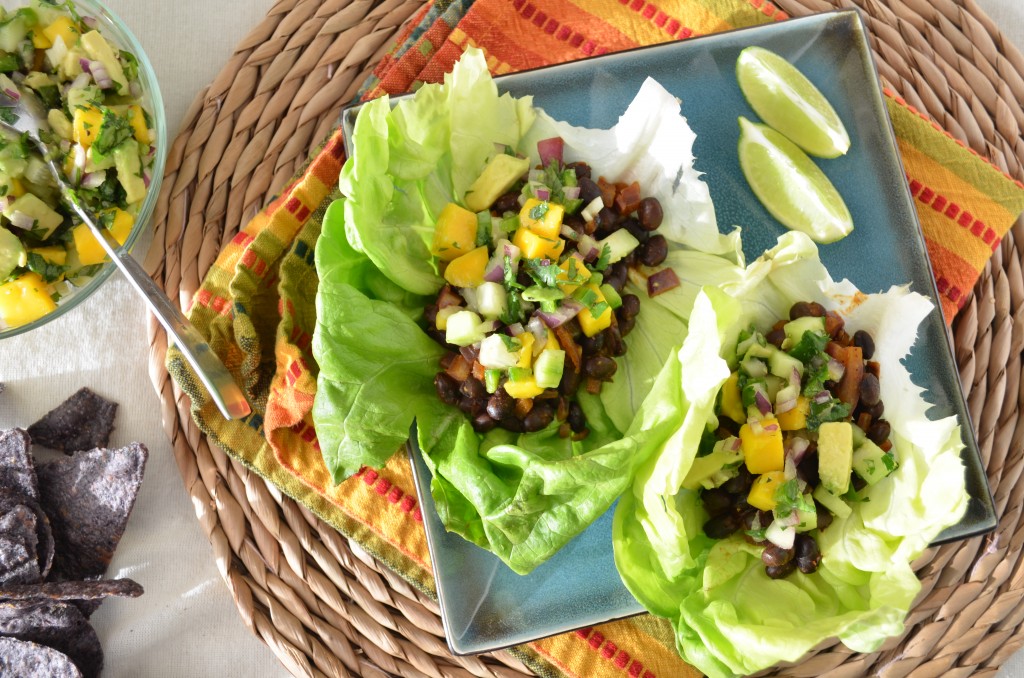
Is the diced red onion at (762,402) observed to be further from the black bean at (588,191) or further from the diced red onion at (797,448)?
the black bean at (588,191)

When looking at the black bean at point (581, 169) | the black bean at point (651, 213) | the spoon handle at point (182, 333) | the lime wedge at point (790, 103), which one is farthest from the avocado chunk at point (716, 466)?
the spoon handle at point (182, 333)

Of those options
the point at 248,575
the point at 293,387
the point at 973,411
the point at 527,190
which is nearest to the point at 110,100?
the point at 293,387

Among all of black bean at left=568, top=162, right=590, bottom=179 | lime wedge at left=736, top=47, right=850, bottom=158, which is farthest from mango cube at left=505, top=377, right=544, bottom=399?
lime wedge at left=736, top=47, right=850, bottom=158

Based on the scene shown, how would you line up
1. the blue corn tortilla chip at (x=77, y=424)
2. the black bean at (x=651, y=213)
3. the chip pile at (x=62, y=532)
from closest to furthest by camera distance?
the black bean at (x=651, y=213) → the chip pile at (x=62, y=532) → the blue corn tortilla chip at (x=77, y=424)

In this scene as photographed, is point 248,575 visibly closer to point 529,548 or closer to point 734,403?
point 529,548

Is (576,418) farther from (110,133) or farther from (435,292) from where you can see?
(110,133)

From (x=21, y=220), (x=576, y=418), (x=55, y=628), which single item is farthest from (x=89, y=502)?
(x=576, y=418)
